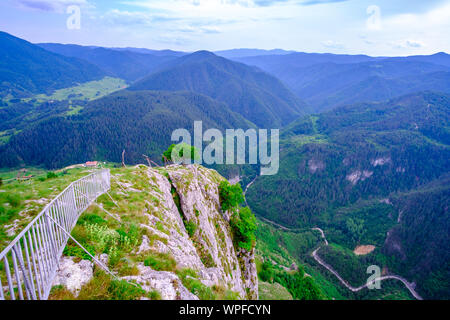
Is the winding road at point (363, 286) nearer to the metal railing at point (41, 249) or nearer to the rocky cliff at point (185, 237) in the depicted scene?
the rocky cliff at point (185, 237)

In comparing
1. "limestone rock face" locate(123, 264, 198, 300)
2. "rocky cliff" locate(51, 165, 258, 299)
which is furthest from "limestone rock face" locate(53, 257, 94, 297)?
"limestone rock face" locate(123, 264, 198, 300)

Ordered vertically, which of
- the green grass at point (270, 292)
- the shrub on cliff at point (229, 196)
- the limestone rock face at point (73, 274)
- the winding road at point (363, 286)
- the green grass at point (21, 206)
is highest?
the green grass at point (21, 206)

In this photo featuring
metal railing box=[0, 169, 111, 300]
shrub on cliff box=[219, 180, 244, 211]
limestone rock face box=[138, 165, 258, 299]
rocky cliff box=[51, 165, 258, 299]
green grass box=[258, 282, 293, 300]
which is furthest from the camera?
green grass box=[258, 282, 293, 300]

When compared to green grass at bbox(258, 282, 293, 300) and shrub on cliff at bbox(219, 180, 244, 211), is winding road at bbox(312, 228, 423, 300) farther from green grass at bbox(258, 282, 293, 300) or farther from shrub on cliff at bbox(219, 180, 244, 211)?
shrub on cliff at bbox(219, 180, 244, 211)

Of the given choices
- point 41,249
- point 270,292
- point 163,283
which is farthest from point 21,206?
point 270,292

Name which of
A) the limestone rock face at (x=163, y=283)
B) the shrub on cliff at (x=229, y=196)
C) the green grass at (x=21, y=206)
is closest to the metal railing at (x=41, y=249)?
the green grass at (x=21, y=206)

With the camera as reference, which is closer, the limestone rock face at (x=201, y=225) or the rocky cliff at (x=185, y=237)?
the rocky cliff at (x=185, y=237)
